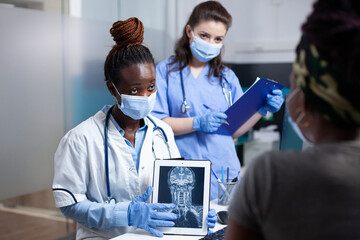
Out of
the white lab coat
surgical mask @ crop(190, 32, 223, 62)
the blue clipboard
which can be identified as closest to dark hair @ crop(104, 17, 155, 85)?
the white lab coat

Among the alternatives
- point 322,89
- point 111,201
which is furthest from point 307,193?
point 111,201

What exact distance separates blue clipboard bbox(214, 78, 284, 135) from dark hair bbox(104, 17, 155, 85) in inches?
22.6

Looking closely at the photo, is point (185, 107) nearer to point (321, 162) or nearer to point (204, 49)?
point (204, 49)

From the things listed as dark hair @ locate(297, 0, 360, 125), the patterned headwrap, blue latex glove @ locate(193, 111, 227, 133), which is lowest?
blue latex glove @ locate(193, 111, 227, 133)

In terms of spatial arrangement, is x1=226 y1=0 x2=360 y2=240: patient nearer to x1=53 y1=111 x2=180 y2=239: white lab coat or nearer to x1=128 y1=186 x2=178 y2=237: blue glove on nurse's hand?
x1=128 y1=186 x2=178 y2=237: blue glove on nurse's hand

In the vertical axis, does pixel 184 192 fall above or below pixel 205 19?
below

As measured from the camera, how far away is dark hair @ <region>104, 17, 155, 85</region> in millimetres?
1458

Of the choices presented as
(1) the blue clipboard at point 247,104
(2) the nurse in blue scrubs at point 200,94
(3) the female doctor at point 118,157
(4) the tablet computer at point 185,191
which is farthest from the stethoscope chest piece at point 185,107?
(4) the tablet computer at point 185,191

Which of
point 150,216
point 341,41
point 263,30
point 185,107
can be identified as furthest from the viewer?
point 263,30

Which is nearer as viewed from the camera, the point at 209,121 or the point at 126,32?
the point at 126,32

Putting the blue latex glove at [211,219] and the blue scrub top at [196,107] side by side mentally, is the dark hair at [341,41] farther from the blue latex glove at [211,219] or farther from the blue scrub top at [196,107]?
the blue scrub top at [196,107]

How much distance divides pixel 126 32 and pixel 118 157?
0.45 metres

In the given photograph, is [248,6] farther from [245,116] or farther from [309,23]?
[309,23]

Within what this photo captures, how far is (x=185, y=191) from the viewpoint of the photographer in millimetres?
1323
